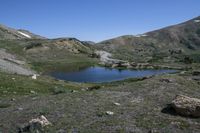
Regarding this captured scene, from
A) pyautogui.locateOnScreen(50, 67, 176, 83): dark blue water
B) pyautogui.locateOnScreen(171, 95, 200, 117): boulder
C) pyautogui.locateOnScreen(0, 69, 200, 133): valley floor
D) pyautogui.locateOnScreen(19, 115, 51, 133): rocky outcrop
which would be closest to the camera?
pyautogui.locateOnScreen(19, 115, 51, 133): rocky outcrop

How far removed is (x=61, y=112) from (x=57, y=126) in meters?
3.82

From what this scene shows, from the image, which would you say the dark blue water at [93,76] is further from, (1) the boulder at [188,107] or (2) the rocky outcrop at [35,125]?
(2) the rocky outcrop at [35,125]

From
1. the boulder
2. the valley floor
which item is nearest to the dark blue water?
the valley floor

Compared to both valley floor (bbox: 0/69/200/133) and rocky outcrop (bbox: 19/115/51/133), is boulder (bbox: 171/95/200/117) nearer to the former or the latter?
valley floor (bbox: 0/69/200/133)

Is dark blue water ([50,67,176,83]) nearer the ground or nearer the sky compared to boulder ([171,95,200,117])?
nearer the ground

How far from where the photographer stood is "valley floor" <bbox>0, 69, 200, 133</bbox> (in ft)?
82.8

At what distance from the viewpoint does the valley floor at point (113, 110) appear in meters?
25.2

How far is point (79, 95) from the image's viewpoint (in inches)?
1457

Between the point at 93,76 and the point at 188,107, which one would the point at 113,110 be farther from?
the point at 93,76

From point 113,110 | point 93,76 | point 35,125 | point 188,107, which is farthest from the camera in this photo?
point 93,76

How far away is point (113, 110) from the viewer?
29344 mm

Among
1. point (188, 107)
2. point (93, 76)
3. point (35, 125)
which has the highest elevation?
point (188, 107)

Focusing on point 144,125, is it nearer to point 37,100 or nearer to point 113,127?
point 113,127

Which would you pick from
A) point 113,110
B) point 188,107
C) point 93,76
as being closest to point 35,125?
point 113,110
